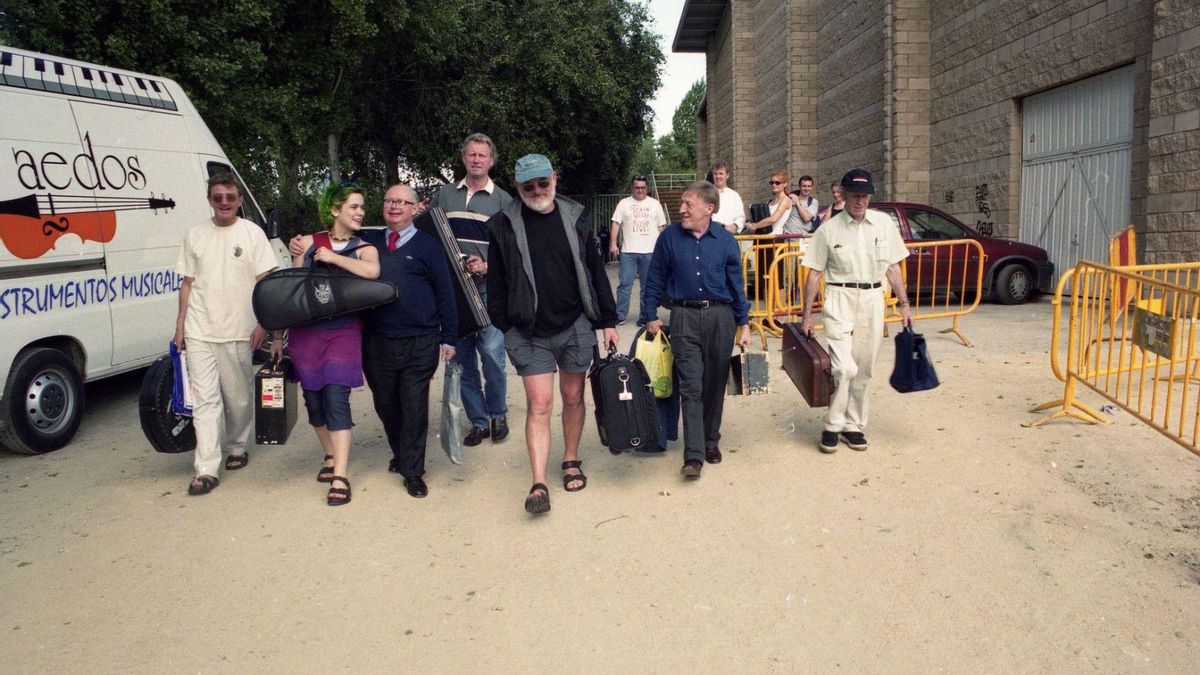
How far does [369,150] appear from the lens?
2702cm

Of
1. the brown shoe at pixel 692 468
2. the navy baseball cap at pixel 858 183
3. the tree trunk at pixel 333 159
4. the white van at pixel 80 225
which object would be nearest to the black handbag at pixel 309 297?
the brown shoe at pixel 692 468

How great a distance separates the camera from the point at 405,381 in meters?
5.01

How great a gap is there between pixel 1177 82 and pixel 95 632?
11.7m

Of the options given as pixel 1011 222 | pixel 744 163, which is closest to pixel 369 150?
pixel 744 163

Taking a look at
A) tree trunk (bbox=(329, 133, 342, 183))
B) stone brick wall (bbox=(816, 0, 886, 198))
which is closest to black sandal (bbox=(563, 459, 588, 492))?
stone brick wall (bbox=(816, 0, 886, 198))

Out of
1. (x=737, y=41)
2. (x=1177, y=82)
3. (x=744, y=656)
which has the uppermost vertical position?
(x=737, y=41)

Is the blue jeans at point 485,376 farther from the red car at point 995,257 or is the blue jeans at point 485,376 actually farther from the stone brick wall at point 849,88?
the stone brick wall at point 849,88

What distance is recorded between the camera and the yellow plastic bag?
205 inches

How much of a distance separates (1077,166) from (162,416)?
12.5 m

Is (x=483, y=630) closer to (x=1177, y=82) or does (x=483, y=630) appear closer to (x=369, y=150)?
(x=1177, y=82)

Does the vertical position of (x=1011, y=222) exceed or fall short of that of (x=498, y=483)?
it exceeds it

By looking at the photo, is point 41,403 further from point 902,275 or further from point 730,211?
point 902,275

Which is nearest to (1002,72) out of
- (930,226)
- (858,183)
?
(930,226)

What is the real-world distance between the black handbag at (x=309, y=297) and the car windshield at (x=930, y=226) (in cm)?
971
